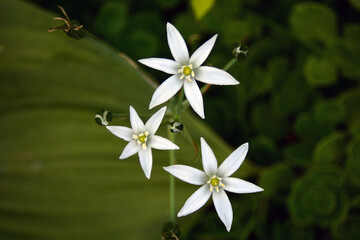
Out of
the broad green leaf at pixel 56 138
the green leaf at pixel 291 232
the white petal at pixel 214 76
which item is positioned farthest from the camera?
the green leaf at pixel 291 232

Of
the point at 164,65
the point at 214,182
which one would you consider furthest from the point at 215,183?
the point at 164,65

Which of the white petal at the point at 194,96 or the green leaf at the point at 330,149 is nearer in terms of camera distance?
the white petal at the point at 194,96

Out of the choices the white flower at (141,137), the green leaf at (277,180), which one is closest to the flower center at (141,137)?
the white flower at (141,137)

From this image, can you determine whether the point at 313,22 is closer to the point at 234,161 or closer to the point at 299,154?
the point at 299,154

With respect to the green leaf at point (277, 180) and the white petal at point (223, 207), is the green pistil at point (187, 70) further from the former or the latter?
the green leaf at point (277, 180)

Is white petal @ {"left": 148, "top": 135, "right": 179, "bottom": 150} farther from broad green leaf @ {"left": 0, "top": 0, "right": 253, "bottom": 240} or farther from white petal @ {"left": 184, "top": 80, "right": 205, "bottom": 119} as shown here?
broad green leaf @ {"left": 0, "top": 0, "right": 253, "bottom": 240}

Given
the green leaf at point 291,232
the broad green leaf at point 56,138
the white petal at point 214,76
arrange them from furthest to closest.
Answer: the green leaf at point 291,232 → the broad green leaf at point 56,138 → the white petal at point 214,76

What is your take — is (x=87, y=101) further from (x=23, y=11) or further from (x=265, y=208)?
(x=265, y=208)
